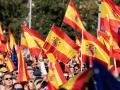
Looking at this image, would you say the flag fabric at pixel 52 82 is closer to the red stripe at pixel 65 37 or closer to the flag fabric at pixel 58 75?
the flag fabric at pixel 58 75

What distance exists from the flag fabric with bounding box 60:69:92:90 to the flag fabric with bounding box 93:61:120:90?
169mm

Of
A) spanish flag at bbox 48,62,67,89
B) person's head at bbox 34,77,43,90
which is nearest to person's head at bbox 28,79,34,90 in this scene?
person's head at bbox 34,77,43,90

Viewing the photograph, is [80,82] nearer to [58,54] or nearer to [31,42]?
[58,54]

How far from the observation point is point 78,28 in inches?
616

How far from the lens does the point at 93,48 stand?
1334cm

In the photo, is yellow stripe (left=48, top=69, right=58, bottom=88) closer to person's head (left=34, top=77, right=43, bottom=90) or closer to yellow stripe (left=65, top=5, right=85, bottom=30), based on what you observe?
person's head (left=34, top=77, right=43, bottom=90)

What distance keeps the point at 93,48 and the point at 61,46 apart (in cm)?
183

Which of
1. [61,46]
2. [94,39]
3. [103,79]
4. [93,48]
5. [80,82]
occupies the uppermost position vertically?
[103,79]

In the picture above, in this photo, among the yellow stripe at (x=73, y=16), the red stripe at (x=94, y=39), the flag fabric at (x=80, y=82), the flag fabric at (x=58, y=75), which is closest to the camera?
the flag fabric at (x=80, y=82)

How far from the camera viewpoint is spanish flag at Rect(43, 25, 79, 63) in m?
14.9

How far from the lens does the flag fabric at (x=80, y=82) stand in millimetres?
7234

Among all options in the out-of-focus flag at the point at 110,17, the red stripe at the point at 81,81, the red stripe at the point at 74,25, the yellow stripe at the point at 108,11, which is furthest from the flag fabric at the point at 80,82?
the red stripe at the point at 74,25

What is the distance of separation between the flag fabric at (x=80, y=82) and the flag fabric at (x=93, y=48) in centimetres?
436

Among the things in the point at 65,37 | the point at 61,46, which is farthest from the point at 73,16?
the point at 61,46
